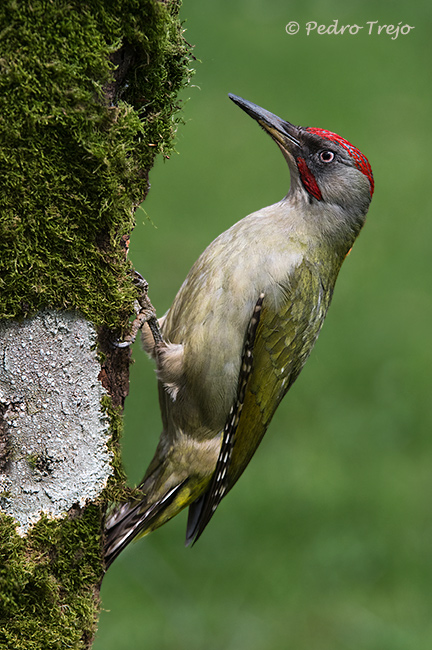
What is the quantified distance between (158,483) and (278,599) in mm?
1997

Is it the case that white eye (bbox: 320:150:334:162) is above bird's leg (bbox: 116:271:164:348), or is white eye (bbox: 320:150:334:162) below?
above

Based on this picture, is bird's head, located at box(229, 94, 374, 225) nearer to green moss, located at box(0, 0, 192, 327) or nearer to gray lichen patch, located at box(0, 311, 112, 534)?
green moss, located at box(0, 0, 192, 327)

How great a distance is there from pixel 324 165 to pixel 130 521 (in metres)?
1.76

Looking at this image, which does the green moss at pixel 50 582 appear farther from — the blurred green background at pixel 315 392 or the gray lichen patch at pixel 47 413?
the blurred green background at pixel 315 392

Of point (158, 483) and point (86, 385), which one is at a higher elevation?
point (86, 385)

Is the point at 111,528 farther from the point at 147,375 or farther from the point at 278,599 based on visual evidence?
the point at 147,375

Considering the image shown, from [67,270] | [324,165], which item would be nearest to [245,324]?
[324,165]

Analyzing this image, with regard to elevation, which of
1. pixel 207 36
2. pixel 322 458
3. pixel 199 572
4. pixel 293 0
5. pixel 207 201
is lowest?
pixel 199 572

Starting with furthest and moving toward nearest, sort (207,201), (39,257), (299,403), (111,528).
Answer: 1. (207,201)
2. (299,403)
3. (111,528)
4. (39,257)

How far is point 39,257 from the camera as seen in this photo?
2461 mm

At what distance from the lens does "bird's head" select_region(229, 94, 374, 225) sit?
12.1ft

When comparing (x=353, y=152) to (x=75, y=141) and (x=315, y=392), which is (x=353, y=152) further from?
(x=315, y=392)

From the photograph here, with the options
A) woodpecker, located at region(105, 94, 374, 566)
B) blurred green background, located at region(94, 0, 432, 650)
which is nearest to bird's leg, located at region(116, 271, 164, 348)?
woodpecker, located at region(105, 94, 374, 566)

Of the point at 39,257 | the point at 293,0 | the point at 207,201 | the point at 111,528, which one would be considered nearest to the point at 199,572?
the point at 111,528
